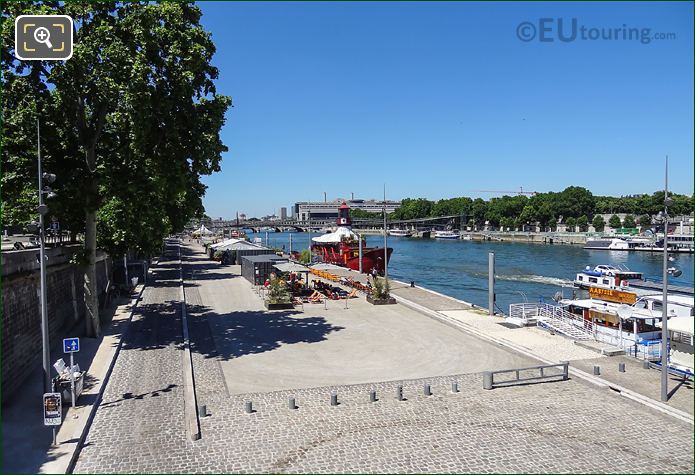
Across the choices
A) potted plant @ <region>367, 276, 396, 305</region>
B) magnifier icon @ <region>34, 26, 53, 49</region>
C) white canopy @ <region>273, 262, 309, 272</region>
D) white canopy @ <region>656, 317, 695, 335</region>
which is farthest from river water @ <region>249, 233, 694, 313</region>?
magnifier icon @ <region>34, 26, 53, 49</region>

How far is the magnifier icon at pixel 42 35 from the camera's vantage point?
15469 millimetres

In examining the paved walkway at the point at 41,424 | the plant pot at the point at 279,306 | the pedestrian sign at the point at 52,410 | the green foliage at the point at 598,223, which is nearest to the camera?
the paved walkway at the point at 41,424

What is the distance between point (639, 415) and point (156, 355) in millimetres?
15250

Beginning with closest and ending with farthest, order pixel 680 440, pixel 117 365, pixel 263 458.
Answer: pixel 263 458 < pixel 680 440 < pixel 117 365

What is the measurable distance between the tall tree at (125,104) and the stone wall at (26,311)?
4.70ft

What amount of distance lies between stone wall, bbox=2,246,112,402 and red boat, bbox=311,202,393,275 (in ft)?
106

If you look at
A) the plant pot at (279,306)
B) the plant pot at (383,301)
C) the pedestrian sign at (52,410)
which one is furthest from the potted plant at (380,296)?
the pedestrian sign at (52,410)

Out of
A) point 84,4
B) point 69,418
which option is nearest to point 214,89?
point 84,4

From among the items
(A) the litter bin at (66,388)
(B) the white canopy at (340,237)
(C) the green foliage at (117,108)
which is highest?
(C) the green foliage at (117,108)

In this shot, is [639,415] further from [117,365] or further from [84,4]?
[84,4]

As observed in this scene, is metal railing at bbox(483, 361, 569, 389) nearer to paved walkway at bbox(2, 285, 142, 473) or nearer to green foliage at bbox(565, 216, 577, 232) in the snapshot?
paved walkway at bbox(2, 285, 142, 473)

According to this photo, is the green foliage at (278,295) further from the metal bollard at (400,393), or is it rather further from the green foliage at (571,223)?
the green foliage at (571,223)

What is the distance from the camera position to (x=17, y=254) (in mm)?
15023

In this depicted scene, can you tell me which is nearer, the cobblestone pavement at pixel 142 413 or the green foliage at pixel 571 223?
the cobblestone pavement at pixel 142 413
